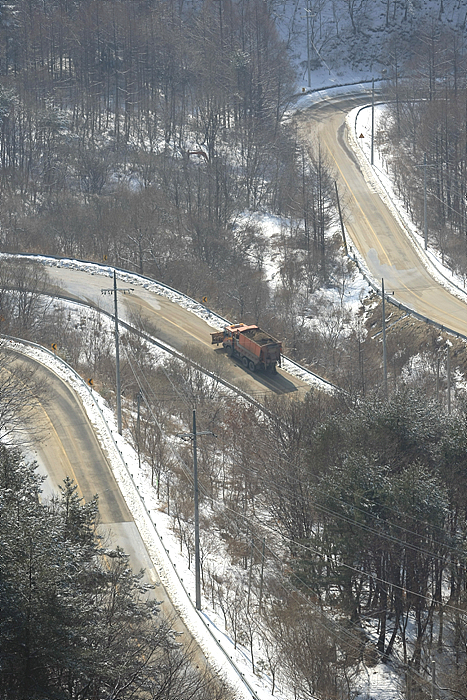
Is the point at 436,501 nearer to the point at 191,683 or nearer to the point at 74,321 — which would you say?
the point at 191,683

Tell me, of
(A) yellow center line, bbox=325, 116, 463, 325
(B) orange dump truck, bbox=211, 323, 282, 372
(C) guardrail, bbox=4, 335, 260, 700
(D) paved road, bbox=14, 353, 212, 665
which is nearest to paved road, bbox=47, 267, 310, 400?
(B) orange dump truck, bbox=211, 323, 282, 372

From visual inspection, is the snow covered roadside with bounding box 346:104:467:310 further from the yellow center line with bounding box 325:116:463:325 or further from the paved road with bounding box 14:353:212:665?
the paved road with bounding box 14:353:212:665

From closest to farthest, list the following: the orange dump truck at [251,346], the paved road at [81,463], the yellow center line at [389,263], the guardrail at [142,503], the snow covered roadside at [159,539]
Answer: the guardrail at [142,503] < the snow covered roadside at [159,539] < the paved road at [81,463] < the orange dump truck at [251,346] < the yellow center line at [389,263]

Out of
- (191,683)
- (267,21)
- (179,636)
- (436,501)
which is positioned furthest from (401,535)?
(267,21)

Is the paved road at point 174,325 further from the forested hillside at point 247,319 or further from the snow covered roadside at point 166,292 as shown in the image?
the forested hillside at point 247,319

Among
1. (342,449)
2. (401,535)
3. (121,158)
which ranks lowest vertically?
(401,535)

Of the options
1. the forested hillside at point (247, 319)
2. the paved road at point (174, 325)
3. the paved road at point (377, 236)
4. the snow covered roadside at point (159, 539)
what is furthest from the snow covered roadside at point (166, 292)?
the paved road at point (377, 236)
